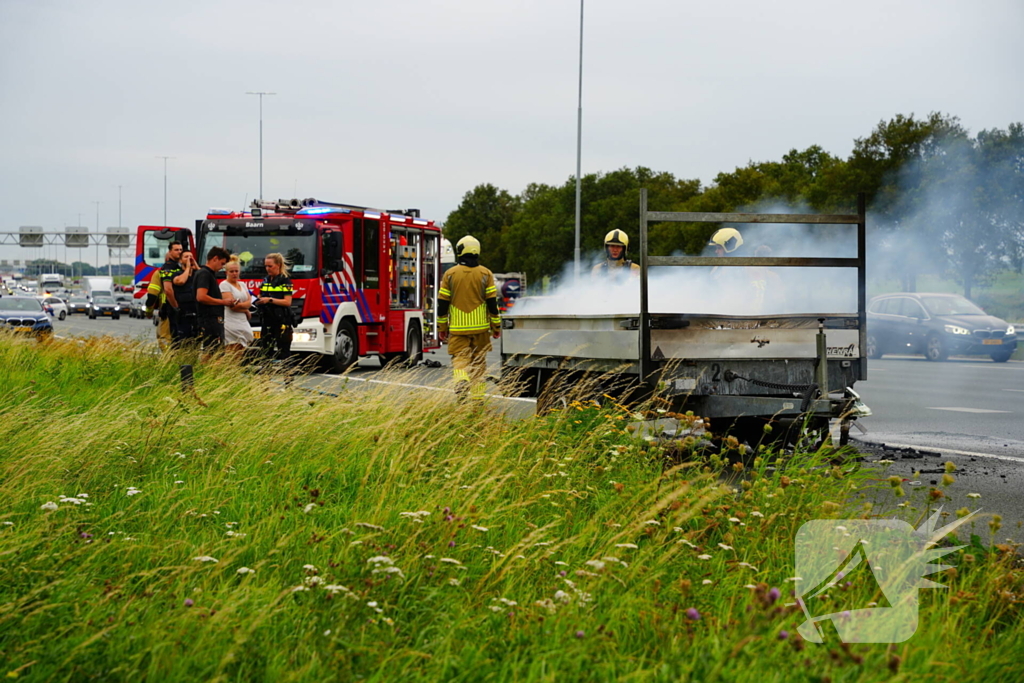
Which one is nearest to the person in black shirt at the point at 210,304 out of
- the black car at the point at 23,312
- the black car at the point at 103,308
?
the black car at the point at 23,312

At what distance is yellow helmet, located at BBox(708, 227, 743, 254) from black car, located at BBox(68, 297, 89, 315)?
218 feet

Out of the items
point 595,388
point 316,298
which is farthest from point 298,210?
point 595,388

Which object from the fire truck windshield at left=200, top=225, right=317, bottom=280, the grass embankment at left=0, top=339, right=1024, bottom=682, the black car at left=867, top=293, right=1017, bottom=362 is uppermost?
the fire truck windshield at left=200, top=225, right=317, bottom=280

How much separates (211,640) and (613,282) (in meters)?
7.65

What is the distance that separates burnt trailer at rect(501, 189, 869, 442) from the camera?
7867 millimetres

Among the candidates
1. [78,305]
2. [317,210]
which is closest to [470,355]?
[317,210]

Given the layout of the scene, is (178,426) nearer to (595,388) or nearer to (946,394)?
(595,388)

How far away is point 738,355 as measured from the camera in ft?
26.6

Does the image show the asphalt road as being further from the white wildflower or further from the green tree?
the green tree

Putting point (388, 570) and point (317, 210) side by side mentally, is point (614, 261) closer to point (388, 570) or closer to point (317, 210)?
point (388, 570)

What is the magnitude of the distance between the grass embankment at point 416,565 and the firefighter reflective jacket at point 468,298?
13.3 ft

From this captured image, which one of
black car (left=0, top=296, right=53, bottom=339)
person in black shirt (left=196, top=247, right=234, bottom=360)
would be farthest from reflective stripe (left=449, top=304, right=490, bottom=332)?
black car (left=0, top=296, right=53, bottom=339)

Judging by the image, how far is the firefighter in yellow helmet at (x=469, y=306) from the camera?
1095cm

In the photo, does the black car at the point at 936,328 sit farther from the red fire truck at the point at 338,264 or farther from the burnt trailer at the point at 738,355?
the burnt trailer at the point at 738,355
